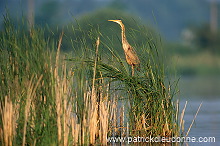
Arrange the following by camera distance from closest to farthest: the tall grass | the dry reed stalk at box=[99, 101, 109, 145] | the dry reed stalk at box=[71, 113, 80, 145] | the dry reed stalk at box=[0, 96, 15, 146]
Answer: the dry reed stalk at box=[0, 96, 15, 146] → the tall grass → the dry reed stalk at box=[71, 113, 80, 145] → the dry reed stalk at box=[99, 101, 109, 145]

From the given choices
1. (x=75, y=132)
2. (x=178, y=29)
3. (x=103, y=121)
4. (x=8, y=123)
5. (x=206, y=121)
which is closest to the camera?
(x=8, y=123)

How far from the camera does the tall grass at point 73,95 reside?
20.5 feet

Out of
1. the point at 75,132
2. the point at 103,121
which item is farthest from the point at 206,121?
the point at 75,132

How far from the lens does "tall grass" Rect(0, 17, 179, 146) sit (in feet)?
20.5

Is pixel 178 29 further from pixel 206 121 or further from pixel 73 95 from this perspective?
pixel 73 95

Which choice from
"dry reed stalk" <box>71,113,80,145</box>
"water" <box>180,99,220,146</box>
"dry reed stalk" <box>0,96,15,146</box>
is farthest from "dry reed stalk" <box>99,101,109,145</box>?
"dry reed stalk" <box>0,96,15,146</box>

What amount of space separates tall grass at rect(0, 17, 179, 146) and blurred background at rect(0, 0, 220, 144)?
320mm

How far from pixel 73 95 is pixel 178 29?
97108 millimetres

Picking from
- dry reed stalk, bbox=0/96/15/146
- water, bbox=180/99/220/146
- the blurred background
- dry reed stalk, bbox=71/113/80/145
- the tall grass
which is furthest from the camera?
water, bbox=180/99/220/146

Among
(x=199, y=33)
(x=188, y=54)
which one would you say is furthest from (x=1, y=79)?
(x=199, y=33)

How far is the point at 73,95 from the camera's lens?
275 inches

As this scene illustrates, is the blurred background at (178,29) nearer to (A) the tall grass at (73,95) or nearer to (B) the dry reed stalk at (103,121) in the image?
(A) the tall grass at (73,95)

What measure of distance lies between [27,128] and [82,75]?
3.35ft

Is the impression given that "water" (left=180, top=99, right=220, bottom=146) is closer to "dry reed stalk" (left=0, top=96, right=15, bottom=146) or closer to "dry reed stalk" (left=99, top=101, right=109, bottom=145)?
"dry reed stalk" (left=99, top=101, right=109, bottom=145)
